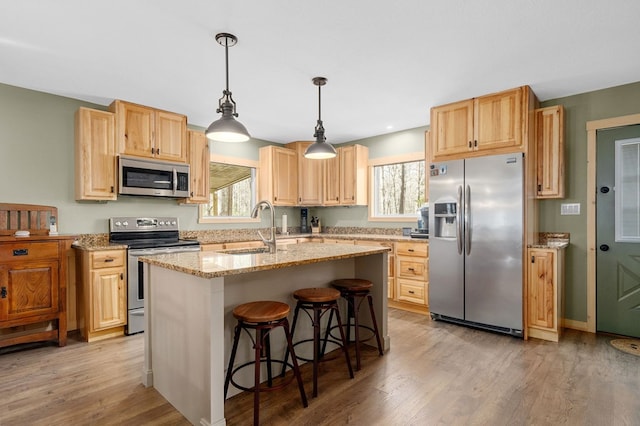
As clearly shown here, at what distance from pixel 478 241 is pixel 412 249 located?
2.69 ft

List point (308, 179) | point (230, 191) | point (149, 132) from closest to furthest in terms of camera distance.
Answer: point (149, 132) → point (230, 191) → point (308, 179)

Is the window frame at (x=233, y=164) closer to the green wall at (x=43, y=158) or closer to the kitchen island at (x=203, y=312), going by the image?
the green wall at (x=43, y=158)

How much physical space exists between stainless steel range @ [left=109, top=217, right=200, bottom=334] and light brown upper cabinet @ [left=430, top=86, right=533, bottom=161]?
3054mm

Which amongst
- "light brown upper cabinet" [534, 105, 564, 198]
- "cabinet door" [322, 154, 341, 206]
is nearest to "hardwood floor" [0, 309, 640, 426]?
"light brown upper cabinet" [534, 105, 564, 198]

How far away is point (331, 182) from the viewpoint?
18.0 ft

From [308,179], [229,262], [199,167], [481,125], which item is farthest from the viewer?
[308,179]

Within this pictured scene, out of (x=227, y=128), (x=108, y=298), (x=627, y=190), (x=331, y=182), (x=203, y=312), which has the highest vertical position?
(x=227, y=128)

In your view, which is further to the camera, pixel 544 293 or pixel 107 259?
pixel 107 259

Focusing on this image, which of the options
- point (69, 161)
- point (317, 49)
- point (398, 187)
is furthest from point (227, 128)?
point (398, 187)

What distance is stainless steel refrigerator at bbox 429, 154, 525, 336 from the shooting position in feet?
11.0

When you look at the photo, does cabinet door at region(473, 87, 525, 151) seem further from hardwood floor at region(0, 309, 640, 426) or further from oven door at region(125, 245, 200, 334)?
oven door at region(125, 245, 200, 334)

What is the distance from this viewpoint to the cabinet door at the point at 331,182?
543 centimetres

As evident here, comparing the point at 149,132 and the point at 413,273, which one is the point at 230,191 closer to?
the point at 149,132

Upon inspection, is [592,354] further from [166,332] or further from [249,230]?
[249,230]
